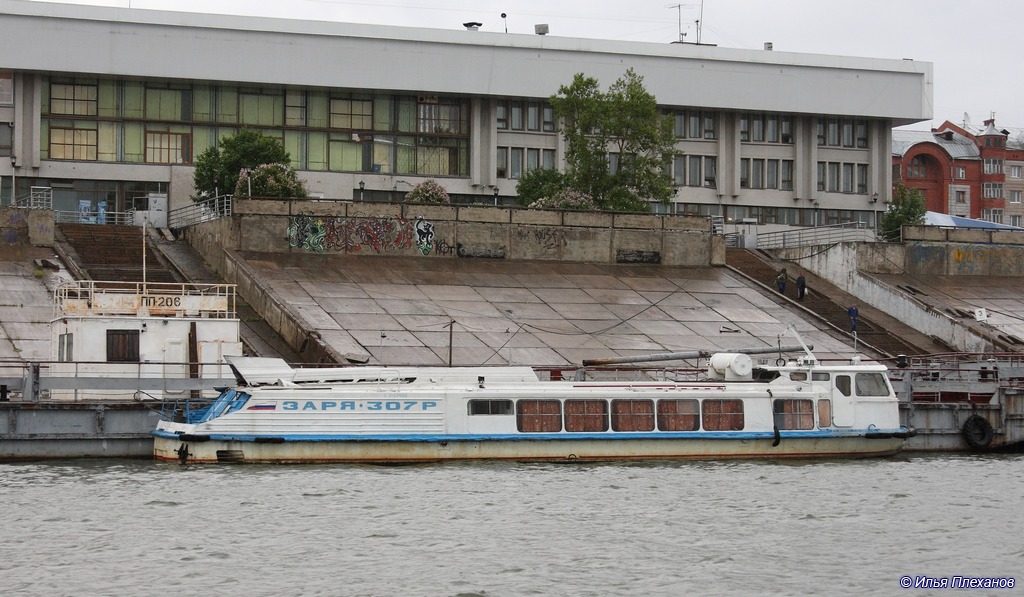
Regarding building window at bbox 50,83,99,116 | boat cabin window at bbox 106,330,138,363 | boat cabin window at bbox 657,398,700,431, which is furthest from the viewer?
building window at bbox 50,83,99,116

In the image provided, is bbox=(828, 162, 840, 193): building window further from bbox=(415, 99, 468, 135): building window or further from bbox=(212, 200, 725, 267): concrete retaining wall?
bbox=(212, 200, 725, 267): concrete retaining wall

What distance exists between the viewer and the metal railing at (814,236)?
230 ft

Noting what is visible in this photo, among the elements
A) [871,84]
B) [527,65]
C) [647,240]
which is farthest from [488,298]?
[871,84]

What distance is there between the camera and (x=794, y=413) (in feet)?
121

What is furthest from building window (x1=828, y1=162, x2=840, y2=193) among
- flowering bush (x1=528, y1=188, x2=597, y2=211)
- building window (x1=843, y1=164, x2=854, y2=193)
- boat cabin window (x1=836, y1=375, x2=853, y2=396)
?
boat cabin window (x1=836, y1=375, x2=853, y2=396)

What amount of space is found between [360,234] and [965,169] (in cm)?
8162

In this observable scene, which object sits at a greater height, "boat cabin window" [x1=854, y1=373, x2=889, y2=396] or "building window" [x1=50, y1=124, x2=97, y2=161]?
"building window" [x1=50, y1=124, x2=97, y2=161]

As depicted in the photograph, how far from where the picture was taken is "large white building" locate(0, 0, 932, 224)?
71.5 m

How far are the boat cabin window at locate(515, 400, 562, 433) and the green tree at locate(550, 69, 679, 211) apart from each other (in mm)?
33265

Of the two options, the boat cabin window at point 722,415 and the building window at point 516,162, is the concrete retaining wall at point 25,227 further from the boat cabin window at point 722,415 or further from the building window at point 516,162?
the boat cabin window at point 722,415

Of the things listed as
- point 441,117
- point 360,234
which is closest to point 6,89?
point 441,117

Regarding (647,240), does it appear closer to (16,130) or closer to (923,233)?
(923,233)

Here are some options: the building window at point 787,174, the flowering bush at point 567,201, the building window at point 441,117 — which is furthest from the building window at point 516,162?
the building window at point 787,174

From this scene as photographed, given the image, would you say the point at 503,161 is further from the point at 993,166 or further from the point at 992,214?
the point at 993,166
